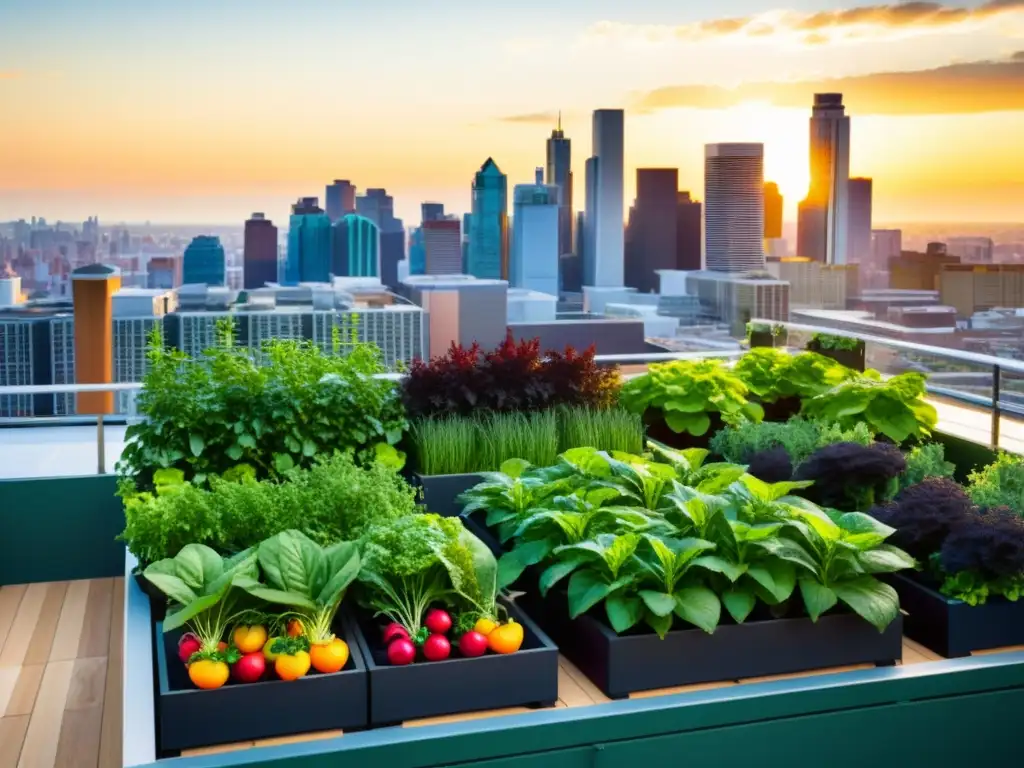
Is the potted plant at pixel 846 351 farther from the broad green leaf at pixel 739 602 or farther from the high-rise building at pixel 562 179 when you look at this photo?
the high-rise building at pixel 562 179

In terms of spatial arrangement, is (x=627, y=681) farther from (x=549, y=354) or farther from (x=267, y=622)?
(x=549, y=354)

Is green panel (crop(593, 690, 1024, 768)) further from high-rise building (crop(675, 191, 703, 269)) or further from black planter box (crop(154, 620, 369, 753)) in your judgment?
high-rise building (crop(675, 191, 703, 269))

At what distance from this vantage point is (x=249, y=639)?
2459 mm

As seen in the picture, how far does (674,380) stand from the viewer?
5.20 m

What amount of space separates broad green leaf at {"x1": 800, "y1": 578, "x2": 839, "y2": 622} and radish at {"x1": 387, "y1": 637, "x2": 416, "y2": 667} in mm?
938

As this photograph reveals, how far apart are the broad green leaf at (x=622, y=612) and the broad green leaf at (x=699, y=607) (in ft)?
0.31

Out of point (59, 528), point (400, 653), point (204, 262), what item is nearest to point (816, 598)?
point (400, 653)

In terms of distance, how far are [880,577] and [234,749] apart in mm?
1832

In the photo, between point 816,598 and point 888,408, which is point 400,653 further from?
point 888,408

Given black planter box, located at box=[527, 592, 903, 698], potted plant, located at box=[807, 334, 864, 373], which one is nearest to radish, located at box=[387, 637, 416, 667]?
black planter box, located at box=[527, 592, 903, 698]

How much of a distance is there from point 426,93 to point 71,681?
961 cm

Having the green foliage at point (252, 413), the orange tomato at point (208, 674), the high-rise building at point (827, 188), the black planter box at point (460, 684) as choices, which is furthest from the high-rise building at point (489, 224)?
the orange tomato at point (208, 674)

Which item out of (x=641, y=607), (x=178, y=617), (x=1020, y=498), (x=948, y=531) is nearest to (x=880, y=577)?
(x=948, y=531)

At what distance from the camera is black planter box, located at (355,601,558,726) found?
7.92ft
